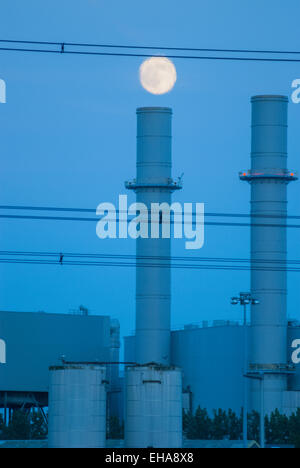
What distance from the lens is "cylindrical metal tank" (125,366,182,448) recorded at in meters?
51.1

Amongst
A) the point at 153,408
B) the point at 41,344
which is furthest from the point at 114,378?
the point at 153,408

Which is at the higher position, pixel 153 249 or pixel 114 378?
pixel 153 249

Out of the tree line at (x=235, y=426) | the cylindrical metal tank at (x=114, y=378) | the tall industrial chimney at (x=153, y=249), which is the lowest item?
the tree line at (x=235, y=426)

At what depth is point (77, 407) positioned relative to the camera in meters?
51.1

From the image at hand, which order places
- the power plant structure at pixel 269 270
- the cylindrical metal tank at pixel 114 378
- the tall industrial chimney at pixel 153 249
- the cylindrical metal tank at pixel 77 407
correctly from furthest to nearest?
the cylindrical metal tank at pixel 114 378, the tall industrial chimney at pixel 153 249, the power plant structure at pixel 269 270, the cylindrical metal tank at pixel 77 407

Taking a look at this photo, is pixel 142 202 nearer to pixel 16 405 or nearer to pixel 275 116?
pixel 275 116

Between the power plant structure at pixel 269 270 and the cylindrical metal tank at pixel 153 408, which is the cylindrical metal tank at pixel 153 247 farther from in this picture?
the cylindrical metal tank at pixel 153 408

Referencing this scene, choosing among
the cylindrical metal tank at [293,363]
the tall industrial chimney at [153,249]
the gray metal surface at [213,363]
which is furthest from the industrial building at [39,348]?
the cylindrical metal tank at [293,363]

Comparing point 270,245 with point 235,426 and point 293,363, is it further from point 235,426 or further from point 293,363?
point 235,426

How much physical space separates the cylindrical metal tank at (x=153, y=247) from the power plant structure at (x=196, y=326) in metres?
0.06

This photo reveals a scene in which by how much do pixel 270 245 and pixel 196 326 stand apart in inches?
431

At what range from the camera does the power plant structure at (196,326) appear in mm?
69938
